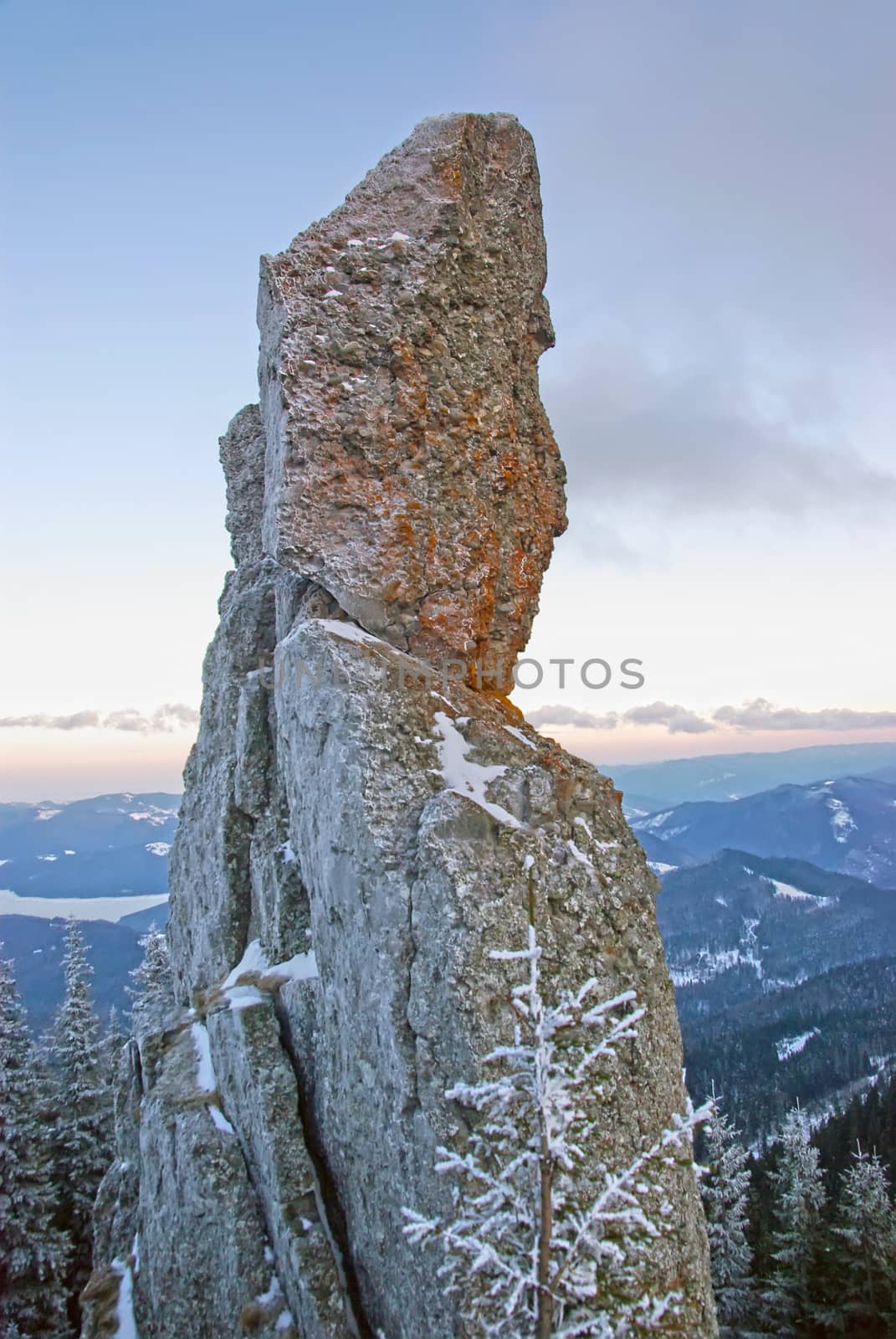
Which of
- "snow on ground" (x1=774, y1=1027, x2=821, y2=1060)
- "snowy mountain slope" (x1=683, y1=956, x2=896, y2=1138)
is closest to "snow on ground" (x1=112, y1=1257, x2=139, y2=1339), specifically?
"snowy mountain slope" (x1=683, y1=956, x2=896, y2=1138)

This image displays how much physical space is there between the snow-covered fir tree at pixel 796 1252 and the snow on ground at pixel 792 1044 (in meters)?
175

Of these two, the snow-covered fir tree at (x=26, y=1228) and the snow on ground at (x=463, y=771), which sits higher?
the snow on ground at (x=463, y=771)

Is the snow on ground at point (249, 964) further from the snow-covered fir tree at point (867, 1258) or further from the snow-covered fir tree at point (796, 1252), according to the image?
the snow-covered fir tree at point (796, 1252)

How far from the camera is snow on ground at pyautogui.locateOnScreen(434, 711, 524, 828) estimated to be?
31.9 ft

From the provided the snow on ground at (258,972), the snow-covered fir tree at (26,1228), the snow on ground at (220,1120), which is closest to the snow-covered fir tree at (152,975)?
the snow-covered fir tree at (26,1228)

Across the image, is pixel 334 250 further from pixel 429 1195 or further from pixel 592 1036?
pixel 429 1195

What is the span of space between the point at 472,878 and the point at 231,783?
8008 millimetres

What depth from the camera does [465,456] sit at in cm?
1253

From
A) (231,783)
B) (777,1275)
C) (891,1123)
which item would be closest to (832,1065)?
(891,1123)

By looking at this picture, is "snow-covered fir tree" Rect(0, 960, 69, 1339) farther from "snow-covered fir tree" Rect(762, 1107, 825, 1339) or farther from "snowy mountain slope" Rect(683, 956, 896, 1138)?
"snowy mountain slope" Rect(683, 956, 896, 1138)

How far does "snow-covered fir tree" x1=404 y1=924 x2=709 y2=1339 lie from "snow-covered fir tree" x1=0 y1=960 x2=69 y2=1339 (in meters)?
18.2

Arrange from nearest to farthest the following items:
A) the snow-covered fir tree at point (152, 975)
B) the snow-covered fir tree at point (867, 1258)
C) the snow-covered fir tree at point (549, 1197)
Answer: the snow-covered fir tree at point (549, 1197), the snow-covered fir tree at point (867, 1258), the snow-covered fir tree at point (152, 975)

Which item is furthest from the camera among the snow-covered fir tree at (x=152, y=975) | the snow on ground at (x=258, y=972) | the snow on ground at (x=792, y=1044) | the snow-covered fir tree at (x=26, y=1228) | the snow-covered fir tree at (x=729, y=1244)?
the snow on ground at (x=792, y=1044)

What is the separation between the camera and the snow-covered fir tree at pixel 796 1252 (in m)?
26.8
